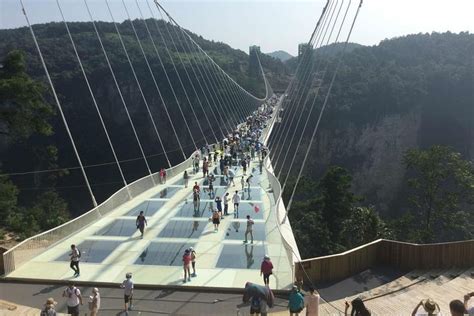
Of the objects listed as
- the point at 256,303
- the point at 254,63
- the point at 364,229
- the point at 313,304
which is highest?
the point at 254,63

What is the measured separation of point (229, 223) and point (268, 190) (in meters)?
5.66

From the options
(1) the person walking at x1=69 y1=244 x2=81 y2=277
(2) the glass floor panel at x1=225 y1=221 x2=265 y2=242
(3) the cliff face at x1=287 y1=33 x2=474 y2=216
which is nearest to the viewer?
(1) the person walking at x1=69 y1=244 x2=81 y2=277

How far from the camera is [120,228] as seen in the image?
15969 mm

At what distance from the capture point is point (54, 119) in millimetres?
83375

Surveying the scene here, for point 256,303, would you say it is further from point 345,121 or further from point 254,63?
point 254,63

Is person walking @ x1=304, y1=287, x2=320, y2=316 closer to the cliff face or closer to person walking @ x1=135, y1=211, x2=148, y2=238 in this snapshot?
person walking @ x1=135, y1=211, x2=148, y2=238

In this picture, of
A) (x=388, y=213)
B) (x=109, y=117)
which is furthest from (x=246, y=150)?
(x=109, y=117)

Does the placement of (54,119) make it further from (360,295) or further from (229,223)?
(360,295)

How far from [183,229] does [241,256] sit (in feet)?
11.5

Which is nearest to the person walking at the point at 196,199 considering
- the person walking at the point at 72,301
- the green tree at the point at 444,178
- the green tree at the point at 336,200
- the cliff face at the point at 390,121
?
→ the person walking at the point at 72,301

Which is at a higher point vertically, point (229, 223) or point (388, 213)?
point (229, 223)

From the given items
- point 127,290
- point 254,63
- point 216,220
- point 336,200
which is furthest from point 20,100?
Result: point 254,63

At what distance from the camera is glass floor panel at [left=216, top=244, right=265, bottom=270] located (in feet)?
40.5

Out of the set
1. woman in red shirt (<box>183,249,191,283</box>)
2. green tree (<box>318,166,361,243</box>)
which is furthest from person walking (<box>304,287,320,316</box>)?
green tree (<box>318,166,361,243</box>)
